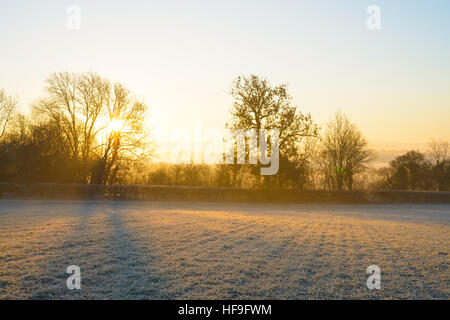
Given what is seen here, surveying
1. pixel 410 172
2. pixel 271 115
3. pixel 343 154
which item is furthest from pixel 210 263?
pixel 410 172

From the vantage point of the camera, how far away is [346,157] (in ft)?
178

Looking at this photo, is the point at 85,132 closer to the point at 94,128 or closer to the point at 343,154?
the point at 94,128

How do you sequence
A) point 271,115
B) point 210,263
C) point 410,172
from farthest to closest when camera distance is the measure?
point 410,172 → point 271,115 → point 210,263

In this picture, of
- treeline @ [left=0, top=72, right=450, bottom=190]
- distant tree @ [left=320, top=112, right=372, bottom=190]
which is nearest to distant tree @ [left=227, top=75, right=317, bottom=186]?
treeline @ [left=0, top=72, right=450, bottom=190]

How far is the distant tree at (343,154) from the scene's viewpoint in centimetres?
5278

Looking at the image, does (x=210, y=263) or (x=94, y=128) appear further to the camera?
(x=94, y=128)

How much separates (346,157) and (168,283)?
170 ft

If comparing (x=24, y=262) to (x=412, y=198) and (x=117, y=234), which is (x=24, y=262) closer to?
(x=117, y=234)

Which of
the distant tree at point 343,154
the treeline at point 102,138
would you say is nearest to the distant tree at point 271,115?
the treeline at point 102,138

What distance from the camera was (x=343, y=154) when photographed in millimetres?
54719

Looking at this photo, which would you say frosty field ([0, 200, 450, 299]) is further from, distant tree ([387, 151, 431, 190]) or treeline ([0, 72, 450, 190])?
distant tree ([387, 151, 431, 190])
